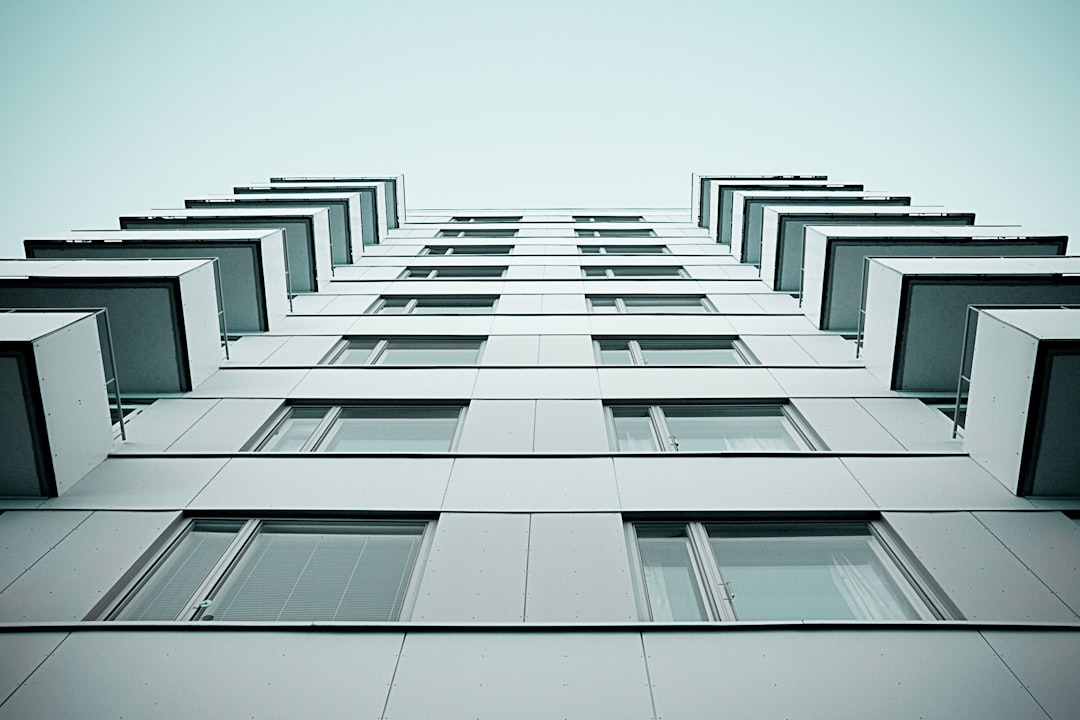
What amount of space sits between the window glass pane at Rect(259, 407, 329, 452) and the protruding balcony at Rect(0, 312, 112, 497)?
196cm

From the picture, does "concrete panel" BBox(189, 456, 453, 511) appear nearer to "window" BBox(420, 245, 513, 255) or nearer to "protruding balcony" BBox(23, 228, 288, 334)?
"protruding balcony" BBox(23, 228, 288, 334)

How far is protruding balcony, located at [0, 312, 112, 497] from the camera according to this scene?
7191mm

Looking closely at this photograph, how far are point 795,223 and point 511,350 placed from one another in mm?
7814

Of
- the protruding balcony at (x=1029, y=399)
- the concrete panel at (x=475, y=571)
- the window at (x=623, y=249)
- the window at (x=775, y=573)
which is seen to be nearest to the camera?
the concrete panel at (x=475, y=571)

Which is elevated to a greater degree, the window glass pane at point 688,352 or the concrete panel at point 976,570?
the window glass pane at point 688,352

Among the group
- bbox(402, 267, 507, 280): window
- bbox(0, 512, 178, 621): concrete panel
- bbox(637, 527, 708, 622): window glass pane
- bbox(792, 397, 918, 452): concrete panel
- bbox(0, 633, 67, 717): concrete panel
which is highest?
bbox(402, 267, 507, 280): window

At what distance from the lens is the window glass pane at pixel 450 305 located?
50.1 feet

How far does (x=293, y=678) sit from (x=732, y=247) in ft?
55.5

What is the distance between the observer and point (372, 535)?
7293 mm

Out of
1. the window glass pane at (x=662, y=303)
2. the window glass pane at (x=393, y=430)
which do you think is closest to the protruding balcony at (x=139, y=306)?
the window glass pane at (x=393, y=430)

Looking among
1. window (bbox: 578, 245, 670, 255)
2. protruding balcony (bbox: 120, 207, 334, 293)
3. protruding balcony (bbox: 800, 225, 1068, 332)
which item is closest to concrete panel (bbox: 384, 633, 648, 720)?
protruding balcony (bbox: 800, 225, 1068, 332)

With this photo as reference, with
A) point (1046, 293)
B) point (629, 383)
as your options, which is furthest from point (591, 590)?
point (1046, 293)

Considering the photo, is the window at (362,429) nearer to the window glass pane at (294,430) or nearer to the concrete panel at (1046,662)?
the window glass pane at (294,430)

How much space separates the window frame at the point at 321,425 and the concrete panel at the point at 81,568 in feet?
5.80
